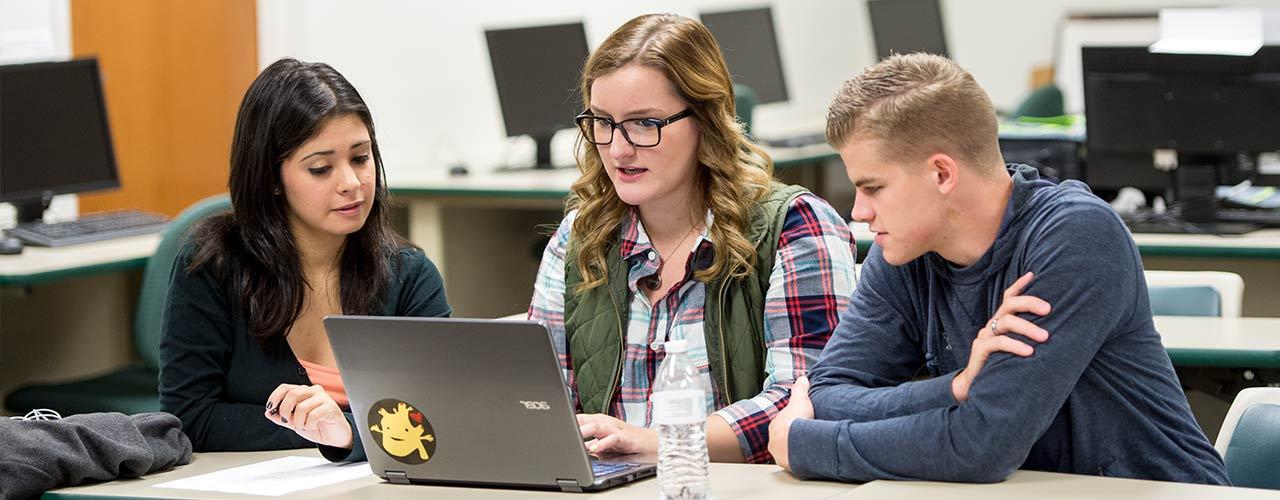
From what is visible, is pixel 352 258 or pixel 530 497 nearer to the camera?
pixel 530 497

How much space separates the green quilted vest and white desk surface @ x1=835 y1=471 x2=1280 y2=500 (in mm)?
512

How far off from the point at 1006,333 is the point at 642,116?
2.34 feet

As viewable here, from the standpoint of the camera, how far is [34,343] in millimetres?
4375

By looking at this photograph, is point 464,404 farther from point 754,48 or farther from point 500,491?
point 754,48

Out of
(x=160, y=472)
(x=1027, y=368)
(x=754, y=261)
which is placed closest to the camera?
(x=1027, y=368)

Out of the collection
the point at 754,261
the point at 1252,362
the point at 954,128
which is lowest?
the point at 1252,362

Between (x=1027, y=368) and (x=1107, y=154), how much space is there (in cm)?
310

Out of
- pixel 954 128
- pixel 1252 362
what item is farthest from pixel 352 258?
pixel 1252 362

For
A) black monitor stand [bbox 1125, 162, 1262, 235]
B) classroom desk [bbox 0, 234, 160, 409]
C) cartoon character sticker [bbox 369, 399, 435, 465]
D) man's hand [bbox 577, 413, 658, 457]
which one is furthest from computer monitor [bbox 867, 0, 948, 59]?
cartoon character sticker [bbox 369, 399, 435, 465]

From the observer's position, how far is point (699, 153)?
2.32m

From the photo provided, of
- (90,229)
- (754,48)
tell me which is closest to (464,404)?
(90,229)

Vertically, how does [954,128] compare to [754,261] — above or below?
above

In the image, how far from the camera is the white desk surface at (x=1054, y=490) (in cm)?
168

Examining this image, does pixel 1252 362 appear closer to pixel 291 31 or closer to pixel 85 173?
pixel 85 173
